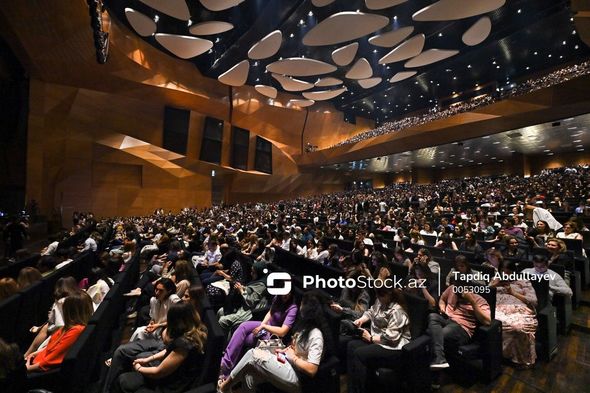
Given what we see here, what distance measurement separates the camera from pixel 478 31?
16.5 m

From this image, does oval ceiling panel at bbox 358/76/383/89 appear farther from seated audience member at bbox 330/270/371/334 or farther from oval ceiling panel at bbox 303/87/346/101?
seated audience member at bbox 330/270/371/334

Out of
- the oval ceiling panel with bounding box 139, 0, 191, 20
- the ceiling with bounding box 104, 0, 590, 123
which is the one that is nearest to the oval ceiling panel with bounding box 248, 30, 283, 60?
the ceiling with bounding box 104, 0, 590, 123

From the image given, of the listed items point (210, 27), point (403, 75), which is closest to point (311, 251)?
point (210, 27)

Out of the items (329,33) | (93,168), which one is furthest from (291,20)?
(93,168)

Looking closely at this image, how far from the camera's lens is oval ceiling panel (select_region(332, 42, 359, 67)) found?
61.0ft

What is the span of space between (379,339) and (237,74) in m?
19.9

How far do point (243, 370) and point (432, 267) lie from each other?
269 centimetres

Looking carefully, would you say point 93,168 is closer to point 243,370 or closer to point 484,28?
point 243,370

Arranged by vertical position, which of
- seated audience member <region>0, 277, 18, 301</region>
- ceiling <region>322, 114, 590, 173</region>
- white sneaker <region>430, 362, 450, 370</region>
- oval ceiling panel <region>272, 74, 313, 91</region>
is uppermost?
oval ceiling panel <region>272, 74, 313, 91</region>

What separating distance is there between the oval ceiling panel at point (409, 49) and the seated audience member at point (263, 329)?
18.3m

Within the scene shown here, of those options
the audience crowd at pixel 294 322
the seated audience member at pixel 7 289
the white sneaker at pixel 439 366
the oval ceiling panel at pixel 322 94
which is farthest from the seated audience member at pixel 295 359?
the oval ceiling panel at pixel 322 94

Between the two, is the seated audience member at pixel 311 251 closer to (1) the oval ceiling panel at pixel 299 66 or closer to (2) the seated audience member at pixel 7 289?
(2) the seated audience member at pixel 7 289

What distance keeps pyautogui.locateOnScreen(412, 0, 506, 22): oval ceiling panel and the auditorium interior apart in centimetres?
12

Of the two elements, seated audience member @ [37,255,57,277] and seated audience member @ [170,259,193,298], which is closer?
seated audience member @ [170,259,193,298]
